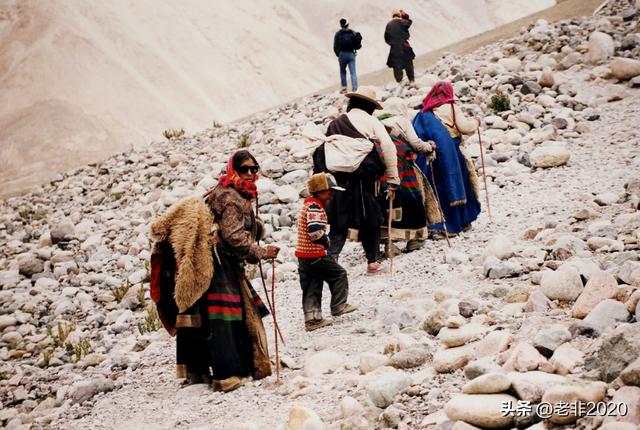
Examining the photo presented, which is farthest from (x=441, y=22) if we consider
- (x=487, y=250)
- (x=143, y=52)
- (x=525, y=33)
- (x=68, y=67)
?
(x=487, y=250)

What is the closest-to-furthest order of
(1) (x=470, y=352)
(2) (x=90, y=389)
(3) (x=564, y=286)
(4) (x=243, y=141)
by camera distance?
(1) (x=470, y=352)
(3) (x=564, y=286)
(2) (x=90, y=389)
(4) (x=243, y=141)

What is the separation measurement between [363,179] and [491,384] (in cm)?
327

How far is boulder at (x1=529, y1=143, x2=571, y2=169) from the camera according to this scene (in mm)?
8148

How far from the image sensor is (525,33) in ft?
44.5

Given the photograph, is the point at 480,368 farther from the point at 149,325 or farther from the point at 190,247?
the point at 149,325

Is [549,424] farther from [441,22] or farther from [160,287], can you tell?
[441,22]

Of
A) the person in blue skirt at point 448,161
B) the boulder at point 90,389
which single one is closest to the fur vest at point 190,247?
the boulder at point 90,389

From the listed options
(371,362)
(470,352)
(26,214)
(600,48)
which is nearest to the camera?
(470,352)

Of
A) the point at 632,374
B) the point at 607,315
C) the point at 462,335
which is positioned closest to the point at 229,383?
the point at 462,335

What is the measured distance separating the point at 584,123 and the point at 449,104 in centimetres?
343

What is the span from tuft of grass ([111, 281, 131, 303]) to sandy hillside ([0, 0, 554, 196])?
14171 mm

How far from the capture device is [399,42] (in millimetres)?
12070

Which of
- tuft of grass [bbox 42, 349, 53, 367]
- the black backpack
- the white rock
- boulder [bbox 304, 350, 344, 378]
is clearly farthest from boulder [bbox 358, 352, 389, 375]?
the black backpack

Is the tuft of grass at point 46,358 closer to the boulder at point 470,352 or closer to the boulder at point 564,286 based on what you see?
the boulder at point 470,352
